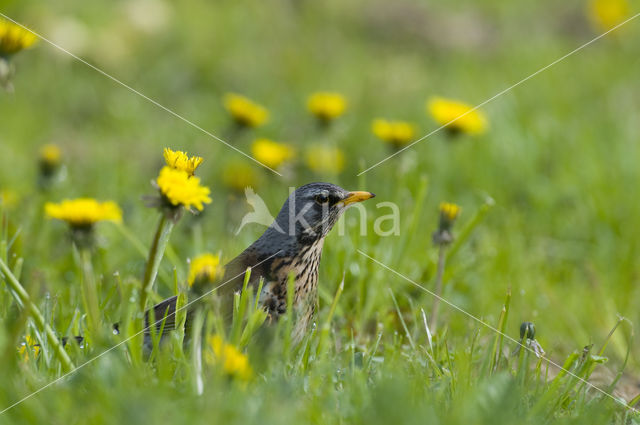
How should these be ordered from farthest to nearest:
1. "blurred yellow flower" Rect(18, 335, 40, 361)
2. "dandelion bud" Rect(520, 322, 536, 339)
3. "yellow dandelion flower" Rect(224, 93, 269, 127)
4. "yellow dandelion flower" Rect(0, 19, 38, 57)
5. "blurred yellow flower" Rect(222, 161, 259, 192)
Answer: "blurred yellow flower" Rect(222, 161, 259, 192), "yellow dandelion flower" Rect(224, 93, 269, 127), "yellow dandelion flower" Rect(0, 19, 38, 57), "dandelion bud" Rect(520, 322, 536, 339), "blurred yellow flower" Rect(18, 335, 40, 361)

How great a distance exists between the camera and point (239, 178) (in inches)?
163

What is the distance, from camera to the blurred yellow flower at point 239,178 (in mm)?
4109

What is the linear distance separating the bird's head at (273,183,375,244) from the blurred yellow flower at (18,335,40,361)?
3.30 ft

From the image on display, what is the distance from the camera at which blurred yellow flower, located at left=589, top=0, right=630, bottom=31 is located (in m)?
7.51

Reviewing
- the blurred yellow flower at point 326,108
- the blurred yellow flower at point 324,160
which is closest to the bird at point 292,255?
the blurred yellow flower at point 326,108

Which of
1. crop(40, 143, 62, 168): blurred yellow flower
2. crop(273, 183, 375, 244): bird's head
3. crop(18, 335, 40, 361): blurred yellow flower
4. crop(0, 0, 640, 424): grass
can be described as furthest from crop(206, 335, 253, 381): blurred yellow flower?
crop(40, 143, 62, 168): blurred yellow flower

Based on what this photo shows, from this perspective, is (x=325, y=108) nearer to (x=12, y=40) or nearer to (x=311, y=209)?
(x=311, y=209)

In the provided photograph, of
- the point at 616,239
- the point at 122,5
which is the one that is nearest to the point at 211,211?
the point at 616,239

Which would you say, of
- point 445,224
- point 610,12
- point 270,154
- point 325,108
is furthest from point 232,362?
point 610,12

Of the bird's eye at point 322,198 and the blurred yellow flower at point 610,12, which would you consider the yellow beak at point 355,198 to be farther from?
the blurred yellow flower at point 610,12

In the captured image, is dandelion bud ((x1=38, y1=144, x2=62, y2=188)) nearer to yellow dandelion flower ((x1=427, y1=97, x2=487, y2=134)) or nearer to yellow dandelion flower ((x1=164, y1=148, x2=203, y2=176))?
yellow dandelion flower ((x1=164, y1=148, x2=203, y2=176))

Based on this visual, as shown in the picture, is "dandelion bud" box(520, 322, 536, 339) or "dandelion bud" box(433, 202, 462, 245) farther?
"dandelion bud" box(433, 202, 462, 245)

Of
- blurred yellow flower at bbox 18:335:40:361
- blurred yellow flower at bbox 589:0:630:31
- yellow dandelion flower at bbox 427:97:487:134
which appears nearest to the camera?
blurred yellow flower at bbox 18:335:40:361

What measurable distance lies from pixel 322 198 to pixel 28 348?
4.02 ft
